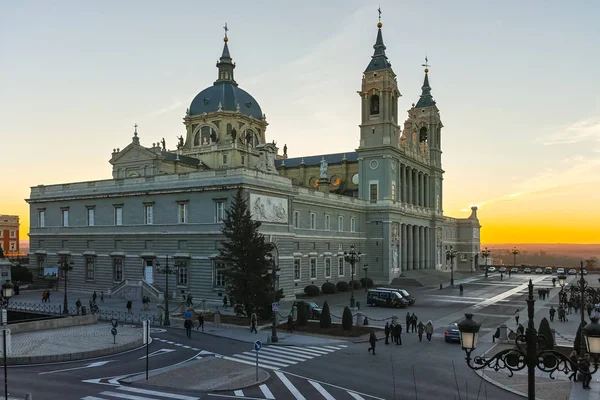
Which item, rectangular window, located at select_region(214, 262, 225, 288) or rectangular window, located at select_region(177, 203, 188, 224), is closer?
rectangular window, located at select_region(214, 262, 225, 288)

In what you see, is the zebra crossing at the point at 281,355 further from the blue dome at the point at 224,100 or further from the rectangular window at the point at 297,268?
the blue dome at the point at 224,100

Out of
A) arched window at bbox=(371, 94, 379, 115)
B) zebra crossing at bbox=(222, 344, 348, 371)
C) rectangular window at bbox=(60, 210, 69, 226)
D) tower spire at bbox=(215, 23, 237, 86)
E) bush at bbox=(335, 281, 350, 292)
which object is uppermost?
tower spire at bbox=(215, 23, 237, 86)

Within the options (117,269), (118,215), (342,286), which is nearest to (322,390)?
(117,269)

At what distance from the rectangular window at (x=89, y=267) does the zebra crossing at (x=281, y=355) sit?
3610 centimetres

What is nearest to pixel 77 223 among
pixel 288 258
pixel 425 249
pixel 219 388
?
pixel 288 258

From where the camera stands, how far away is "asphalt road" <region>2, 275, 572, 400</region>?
70.2 ft

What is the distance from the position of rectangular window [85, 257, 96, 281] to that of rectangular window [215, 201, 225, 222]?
749 inches

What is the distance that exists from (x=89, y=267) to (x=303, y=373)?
43676mm

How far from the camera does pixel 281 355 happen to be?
2948 cm

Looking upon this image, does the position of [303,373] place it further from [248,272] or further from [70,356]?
[248,272]

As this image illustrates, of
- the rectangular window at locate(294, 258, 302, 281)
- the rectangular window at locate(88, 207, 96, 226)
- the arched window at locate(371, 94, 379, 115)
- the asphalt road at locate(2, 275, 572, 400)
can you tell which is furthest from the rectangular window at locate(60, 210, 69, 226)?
the arched window at locate(371, 94, 379, 115)

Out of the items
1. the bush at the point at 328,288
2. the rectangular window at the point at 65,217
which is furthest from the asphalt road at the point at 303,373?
the rectangular window at the point at 65,217

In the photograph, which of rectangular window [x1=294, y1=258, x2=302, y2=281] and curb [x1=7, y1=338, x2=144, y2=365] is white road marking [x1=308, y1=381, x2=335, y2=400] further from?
rectangular window [x1=294, y1=258, x2=302, y2=281]

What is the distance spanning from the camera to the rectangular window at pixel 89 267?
60.9 metres
